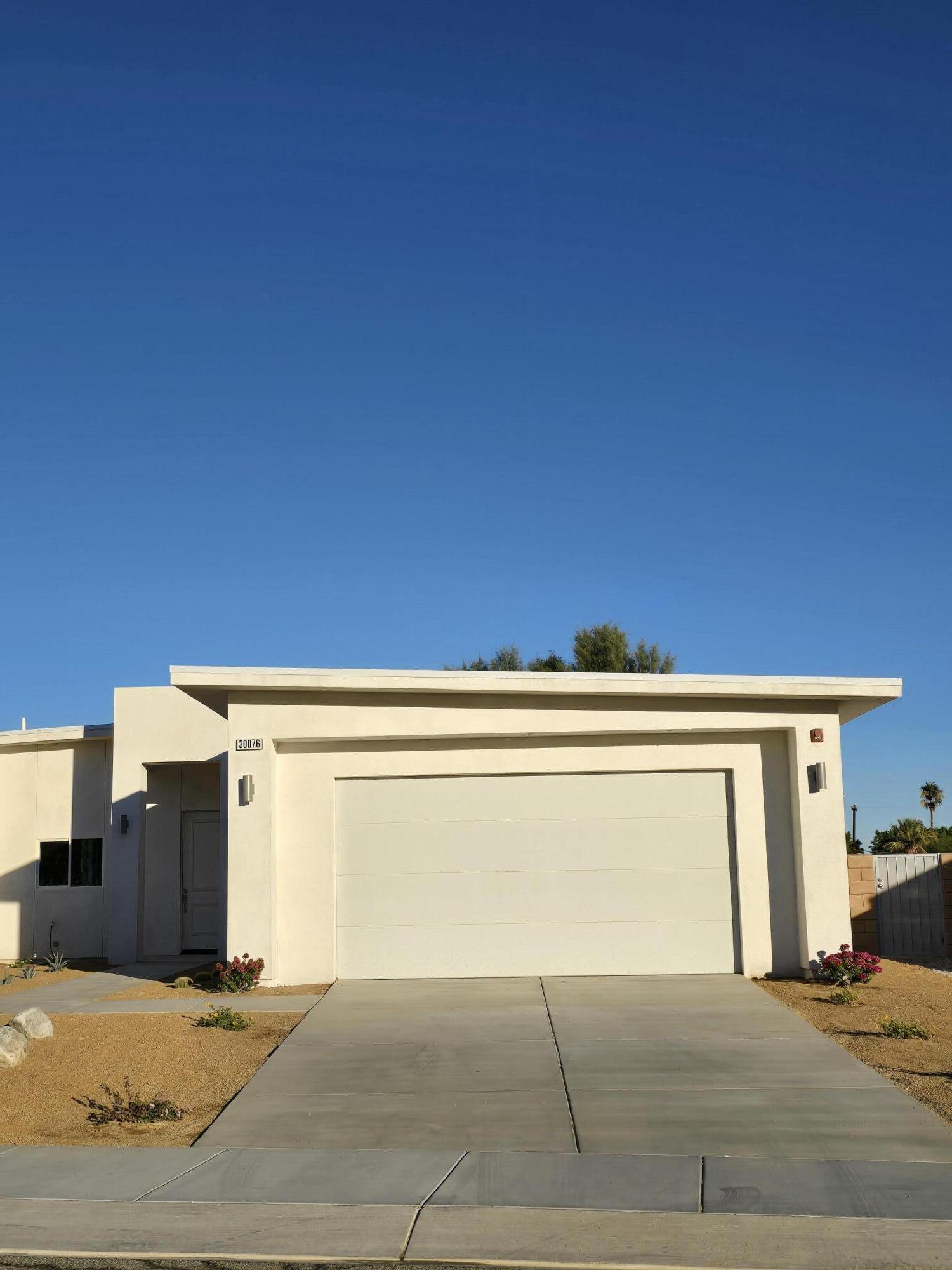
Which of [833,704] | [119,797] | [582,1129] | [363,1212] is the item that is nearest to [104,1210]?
[363,1212]

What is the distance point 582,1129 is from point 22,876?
562 inches

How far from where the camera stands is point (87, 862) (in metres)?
18.5

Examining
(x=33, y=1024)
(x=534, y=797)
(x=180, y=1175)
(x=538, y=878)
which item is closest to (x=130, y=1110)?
(x=180, y=1175)

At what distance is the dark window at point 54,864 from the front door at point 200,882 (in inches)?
84.2

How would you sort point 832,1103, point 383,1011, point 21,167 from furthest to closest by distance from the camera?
point 21,167 → point 383,1011 → point 832,1103

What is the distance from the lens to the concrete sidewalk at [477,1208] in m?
5.16

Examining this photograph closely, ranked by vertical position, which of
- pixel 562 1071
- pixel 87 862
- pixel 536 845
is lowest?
pixel 562 1071

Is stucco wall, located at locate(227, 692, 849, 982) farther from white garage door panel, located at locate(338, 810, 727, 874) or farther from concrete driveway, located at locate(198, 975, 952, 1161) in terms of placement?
concrete driveway, located at locate(198, 975, 952, 1161)

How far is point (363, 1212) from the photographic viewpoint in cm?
566

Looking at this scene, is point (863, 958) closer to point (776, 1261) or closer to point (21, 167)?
point (776, 1261)

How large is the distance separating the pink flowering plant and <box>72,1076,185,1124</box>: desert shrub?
7701 millimetres

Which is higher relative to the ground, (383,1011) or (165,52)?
(165,52)

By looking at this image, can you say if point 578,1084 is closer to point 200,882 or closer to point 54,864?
point 200,882

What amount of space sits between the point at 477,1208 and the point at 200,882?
1343 cm
